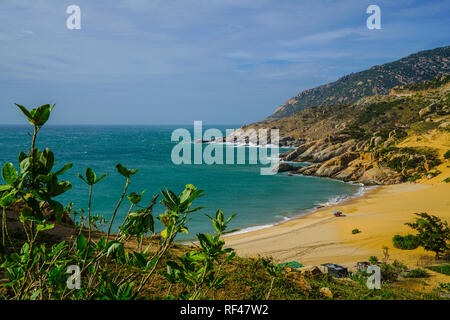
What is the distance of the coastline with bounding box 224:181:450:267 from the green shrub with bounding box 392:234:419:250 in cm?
25

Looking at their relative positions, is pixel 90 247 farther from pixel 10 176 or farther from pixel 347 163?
pixel 347 163

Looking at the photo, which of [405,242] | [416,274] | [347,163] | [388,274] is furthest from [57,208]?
[347,163]

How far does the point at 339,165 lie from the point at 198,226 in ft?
92.9

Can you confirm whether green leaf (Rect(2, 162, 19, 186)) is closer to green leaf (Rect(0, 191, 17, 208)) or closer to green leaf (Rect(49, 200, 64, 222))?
green leaf (Rect(0, 191, 17, 208))

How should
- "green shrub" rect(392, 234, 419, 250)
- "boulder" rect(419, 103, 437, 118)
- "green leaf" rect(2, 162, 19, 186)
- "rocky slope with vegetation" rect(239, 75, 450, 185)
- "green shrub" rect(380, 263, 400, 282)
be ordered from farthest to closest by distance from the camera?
"boulder" rect(419, 103, 437, 118)
"rocky slope with vegetation" rect(239, 75, 450, 185)
"green shrub" rect(392, 234, 419, 250)
"green shrub" rect(380, 263, 400, 282)
"green leaf" rect(2, 162, 19, 186)

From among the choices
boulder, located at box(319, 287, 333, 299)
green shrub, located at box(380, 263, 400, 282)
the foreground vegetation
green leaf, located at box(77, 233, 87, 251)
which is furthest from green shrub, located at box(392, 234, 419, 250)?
green leaf, located at box(77, 233, 87, 251)

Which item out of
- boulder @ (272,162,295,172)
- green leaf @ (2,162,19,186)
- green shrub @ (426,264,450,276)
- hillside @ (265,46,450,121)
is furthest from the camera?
hillside @ (265,46,450,121)

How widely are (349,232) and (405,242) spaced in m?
4.48

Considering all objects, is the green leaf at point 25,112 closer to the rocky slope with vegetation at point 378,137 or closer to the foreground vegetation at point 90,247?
the foreground vegetation at point 90,247

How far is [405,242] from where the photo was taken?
14797mm

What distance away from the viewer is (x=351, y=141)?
165ft

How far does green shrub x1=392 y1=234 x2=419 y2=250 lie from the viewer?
569 inches

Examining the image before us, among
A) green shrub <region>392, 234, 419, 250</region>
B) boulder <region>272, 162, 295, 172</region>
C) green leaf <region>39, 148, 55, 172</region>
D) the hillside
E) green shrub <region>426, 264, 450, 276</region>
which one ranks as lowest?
green shrub <region>392, 234, 419, 250</region>

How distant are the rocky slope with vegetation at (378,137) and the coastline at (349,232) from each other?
286 inches
